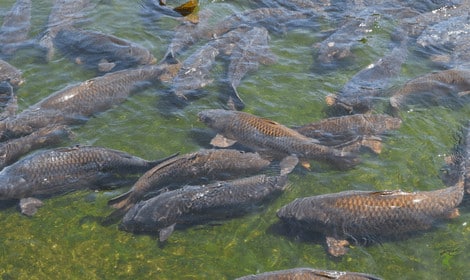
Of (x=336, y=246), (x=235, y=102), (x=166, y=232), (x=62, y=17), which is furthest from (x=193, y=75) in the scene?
(x=336, y=246)

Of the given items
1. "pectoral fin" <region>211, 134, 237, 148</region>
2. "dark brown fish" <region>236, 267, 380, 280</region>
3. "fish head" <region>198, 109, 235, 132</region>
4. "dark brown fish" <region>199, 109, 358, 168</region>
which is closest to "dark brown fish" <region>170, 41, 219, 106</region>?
"fish head" <region>198, 109, 235, 132</region>

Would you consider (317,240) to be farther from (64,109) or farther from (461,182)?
(64,109)

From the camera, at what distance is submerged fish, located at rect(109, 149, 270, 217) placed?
23.2ft

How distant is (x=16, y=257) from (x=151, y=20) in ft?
22.9

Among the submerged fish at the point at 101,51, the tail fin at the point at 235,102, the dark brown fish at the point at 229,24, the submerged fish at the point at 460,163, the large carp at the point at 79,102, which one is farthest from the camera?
the dark brown fish at the point at 229,24

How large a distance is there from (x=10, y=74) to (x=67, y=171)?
334 cm

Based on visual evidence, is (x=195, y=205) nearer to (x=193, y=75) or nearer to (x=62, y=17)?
(x=193, y=75)

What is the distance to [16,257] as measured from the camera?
21.2 ft

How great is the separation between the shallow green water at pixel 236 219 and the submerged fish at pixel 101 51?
35 centimetres

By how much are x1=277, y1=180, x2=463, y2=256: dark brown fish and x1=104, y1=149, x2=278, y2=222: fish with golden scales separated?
1.01m

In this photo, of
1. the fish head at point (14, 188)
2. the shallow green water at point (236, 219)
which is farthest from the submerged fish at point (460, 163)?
the fish head at point (14, 188)

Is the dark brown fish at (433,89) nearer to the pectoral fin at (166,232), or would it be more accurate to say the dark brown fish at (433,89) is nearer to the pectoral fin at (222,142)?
the pectoral fin at (222,142)

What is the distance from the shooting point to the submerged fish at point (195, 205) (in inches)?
261

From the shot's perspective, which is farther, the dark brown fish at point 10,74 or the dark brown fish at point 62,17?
the dark brown fish at point 62,17
